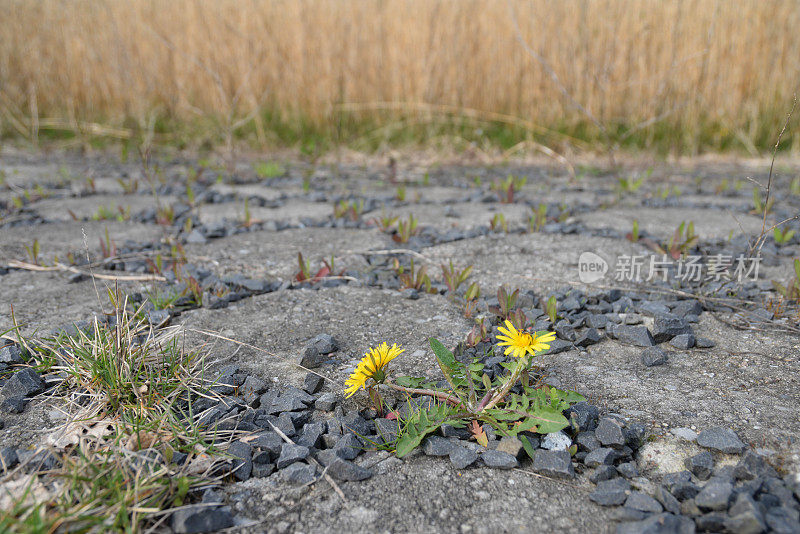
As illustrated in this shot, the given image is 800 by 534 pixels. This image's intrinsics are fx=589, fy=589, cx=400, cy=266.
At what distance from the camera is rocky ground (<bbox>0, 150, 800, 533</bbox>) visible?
35.4 inches

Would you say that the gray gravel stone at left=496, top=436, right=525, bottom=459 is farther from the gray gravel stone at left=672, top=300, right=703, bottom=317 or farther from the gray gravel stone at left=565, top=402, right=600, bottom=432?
the gray gravel stone at left=672, top=300, right=703, bottom=317

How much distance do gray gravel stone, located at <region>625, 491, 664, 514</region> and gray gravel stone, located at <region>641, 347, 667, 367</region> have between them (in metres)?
0.47

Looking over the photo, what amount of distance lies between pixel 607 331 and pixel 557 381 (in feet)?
1.01

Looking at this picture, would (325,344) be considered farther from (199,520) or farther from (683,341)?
(683,341)

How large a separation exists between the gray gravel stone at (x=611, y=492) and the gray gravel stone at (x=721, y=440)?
18cm

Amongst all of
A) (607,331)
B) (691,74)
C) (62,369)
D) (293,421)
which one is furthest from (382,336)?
(691,74)

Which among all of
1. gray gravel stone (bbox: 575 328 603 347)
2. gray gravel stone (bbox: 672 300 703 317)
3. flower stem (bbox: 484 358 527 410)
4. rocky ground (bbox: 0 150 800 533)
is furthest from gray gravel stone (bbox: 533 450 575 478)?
gray gravel stone (bbox: 672 300 703 317)

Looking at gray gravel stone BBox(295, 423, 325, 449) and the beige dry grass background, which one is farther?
the beige dry grass background

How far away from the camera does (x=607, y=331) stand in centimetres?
145

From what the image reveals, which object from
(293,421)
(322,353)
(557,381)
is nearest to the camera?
(293,421)

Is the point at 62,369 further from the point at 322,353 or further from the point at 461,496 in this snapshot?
the point at 461,496

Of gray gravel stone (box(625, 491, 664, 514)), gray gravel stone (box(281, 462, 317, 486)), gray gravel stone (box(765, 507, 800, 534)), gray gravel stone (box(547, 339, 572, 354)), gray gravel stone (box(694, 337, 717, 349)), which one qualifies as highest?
gray gravel stone (box(694, 337, 717, 349))
